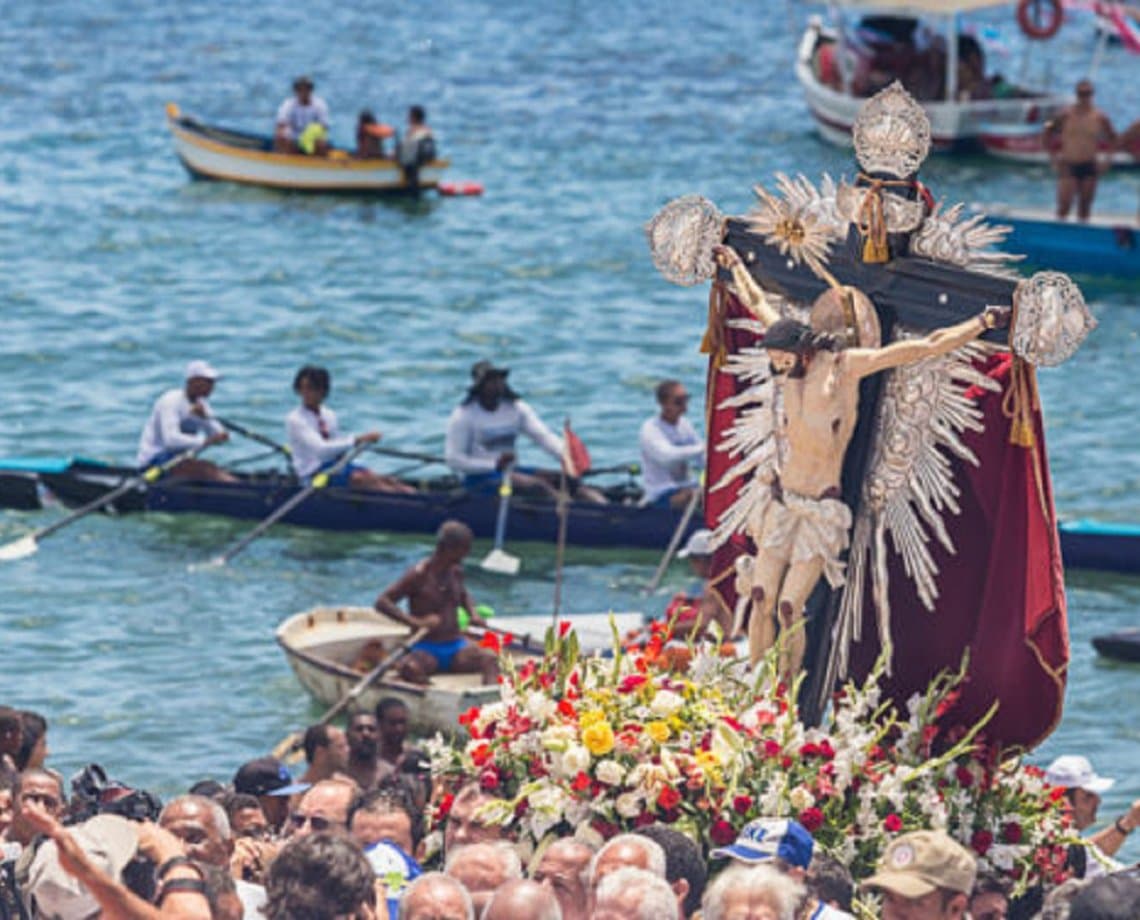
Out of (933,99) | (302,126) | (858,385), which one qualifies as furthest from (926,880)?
(933,99)

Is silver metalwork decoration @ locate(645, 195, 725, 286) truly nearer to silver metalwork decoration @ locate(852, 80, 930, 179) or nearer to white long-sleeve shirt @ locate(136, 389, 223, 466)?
silver metalwork decoration @ locate(852, 80, 930, 179)

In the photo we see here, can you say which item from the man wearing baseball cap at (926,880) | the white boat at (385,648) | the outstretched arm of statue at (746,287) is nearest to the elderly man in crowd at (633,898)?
the man wearing baseball cap at (926,880)

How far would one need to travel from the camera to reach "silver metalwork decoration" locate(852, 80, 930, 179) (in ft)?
35.6

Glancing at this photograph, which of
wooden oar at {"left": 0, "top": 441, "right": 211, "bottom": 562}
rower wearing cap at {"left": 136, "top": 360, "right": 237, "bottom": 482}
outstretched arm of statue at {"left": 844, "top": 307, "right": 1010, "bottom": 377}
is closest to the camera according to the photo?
outstretched arm of statue at {"left": 844, "top": 307, "right": 1010, "bottom": 377}

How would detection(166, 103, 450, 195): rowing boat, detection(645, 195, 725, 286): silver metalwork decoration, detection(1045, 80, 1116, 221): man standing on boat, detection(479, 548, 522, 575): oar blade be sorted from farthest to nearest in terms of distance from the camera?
detection(166, 103, 450, 195): rowing boat → detection(1045, 80, 1116, 221): man standing on boat → detection(479, 548, 522, 575): oar blade → detection(645, 195, 725, 286): silver metalwork decoration

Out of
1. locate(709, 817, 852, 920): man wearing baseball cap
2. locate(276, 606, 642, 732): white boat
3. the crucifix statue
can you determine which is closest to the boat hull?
locate(276, 606, 642, 732): white boat

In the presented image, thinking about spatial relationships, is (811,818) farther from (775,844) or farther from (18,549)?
(18,549)

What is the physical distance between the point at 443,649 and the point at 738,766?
7.55 meters

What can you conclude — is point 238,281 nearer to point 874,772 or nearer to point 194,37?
point 194,37

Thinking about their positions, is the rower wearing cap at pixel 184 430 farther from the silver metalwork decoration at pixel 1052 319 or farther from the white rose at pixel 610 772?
the silver metalwork decoration at pixel 1052 319

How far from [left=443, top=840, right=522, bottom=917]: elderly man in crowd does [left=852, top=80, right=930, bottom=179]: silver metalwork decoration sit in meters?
3.00

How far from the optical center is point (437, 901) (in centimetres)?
873

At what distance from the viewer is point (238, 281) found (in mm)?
34719

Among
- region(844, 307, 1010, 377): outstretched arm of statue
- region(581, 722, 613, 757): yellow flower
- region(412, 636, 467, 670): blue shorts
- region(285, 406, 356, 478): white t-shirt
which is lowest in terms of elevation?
region(412, 636, 467, 670): blue shorts
